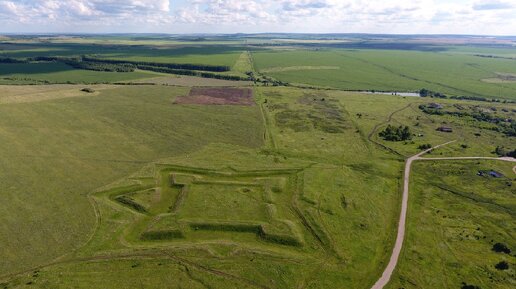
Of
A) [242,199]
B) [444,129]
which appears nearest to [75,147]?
[242,199]

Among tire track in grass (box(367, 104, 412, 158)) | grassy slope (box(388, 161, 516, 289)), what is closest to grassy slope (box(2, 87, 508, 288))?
tire track in grass (box(367, 104, 412, 158))

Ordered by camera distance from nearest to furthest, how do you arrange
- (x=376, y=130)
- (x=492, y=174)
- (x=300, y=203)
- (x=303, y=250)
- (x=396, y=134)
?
(x=303, y=250), (x=300, y=203), (x=492, y=174), (x=396, y=134), (x=376, y=130)

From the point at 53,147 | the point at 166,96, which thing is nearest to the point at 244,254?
the point at 53,147

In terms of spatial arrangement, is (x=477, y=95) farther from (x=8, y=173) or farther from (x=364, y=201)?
(x=8, y=173)

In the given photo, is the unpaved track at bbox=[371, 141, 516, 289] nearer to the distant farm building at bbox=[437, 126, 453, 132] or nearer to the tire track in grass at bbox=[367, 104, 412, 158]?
the tire track in grass at bbox=[367, 104, 412, 158]

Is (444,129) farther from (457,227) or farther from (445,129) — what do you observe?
(457,227)
